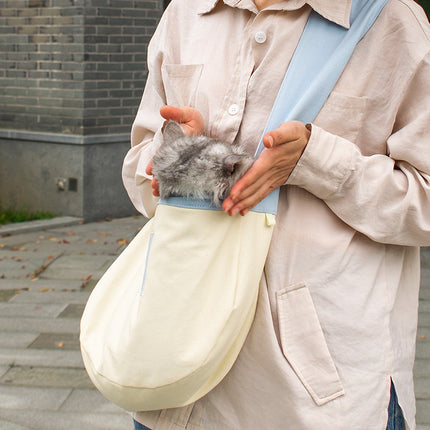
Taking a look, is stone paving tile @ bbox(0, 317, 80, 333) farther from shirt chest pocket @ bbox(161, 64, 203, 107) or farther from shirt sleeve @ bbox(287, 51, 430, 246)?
shirt sleeve @ bbox(287, 51, 430, 246)

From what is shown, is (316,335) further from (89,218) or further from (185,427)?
(89,218)

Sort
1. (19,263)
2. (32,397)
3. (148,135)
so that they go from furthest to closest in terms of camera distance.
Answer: (19,263) < (32,397) < (148,135)

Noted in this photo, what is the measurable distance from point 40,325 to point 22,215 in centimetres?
393

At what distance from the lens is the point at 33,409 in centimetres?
370

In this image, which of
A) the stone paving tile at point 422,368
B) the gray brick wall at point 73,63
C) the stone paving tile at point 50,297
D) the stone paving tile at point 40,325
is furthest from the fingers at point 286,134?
the gray brick wall at point 73,63

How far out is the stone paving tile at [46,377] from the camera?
3982mm

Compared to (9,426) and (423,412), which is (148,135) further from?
(423,412)

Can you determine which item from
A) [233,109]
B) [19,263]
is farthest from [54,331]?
[233,109]

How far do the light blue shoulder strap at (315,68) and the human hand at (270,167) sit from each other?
0.15 feet

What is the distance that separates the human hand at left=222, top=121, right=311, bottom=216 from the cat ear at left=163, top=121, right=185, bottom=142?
0.66 ft

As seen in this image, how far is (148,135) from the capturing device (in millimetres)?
2020

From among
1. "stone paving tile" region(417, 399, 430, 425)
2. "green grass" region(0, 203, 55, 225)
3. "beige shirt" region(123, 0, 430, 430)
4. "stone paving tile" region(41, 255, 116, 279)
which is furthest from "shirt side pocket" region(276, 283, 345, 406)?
"green grass" region(0, 203, 55, 225)

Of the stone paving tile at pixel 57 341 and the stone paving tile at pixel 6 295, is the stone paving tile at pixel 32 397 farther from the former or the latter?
the stone paving tile at pixel 6 295

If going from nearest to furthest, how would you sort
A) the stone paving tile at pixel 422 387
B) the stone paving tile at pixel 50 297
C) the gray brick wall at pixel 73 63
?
the stone paving tile at pixel 422 387
the stone paving tile at pixel 50 297
the gray brick wall at pixel 73 63
